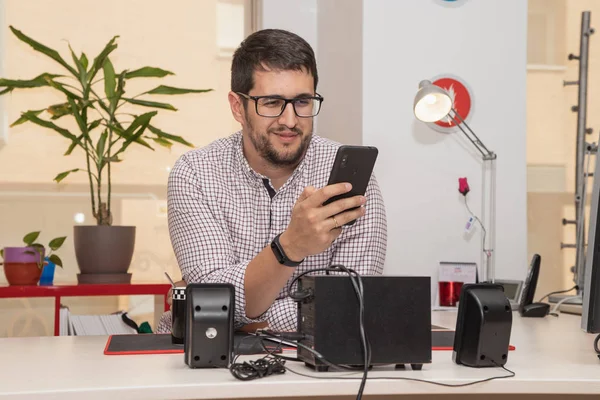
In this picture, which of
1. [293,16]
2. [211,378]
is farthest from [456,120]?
[211,378]

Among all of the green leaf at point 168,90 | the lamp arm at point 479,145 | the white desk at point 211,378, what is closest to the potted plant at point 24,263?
the green leaf at point 168,90

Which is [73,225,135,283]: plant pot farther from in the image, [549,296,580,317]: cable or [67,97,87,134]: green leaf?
[549,296,580,317]: cable

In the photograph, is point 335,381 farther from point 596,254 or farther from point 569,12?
point 569,12

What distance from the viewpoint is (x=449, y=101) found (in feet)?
8.70

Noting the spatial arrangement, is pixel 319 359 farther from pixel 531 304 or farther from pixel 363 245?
pixel 531 304

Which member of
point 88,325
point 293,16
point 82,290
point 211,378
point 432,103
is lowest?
point 88,325

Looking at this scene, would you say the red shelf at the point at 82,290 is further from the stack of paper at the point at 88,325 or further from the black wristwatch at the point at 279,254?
the black wristwatch at the point at 279,254

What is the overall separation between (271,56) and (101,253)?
58.7 inches

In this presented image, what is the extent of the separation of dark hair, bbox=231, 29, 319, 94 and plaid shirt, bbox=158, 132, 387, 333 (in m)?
0.21

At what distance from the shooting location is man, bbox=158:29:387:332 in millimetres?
1769

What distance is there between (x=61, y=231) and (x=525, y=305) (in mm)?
2448

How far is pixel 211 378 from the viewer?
108 centimetres

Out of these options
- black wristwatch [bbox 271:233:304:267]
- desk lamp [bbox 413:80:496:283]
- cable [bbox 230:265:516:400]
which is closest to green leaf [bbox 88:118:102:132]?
desk lamp [bbox 413:80:496:283]

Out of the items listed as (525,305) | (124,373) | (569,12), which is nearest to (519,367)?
(124,373)
